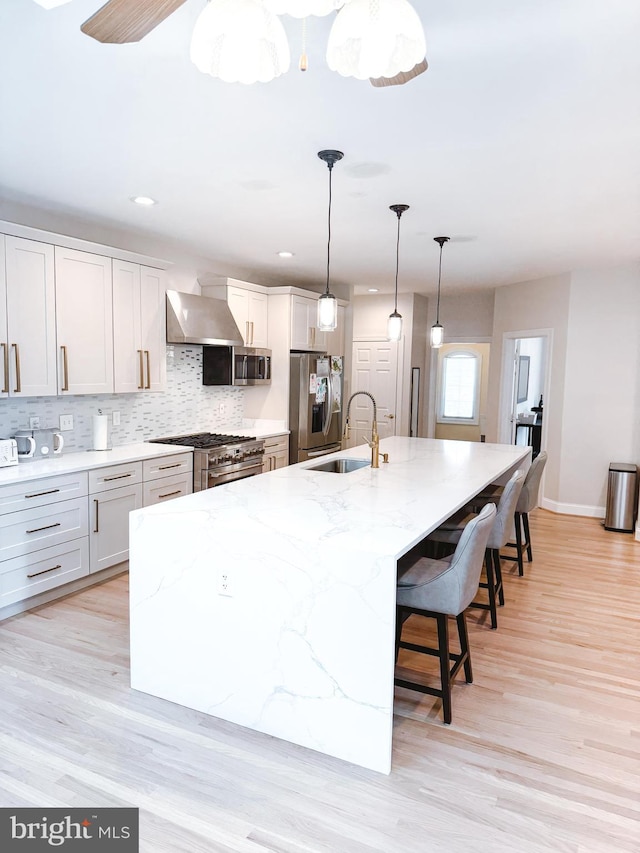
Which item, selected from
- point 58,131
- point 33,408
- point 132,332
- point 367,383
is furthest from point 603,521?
point 58,131

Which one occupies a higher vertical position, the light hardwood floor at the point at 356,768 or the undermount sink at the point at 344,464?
the undermount sink at the point at 344,464

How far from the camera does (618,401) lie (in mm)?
5961

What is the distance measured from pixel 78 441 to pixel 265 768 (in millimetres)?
2992

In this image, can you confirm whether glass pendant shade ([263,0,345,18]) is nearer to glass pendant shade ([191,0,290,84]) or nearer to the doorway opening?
glass pendant shade ([191,0,290,84])

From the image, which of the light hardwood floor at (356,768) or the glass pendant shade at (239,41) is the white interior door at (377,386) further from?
the glass pendant shade at (239,41)

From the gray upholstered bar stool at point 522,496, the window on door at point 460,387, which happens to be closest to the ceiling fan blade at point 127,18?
the gray upholstered bar stool at point 522,496

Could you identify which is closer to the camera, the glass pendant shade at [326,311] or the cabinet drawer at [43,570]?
the glass pendant shade at [326,311]

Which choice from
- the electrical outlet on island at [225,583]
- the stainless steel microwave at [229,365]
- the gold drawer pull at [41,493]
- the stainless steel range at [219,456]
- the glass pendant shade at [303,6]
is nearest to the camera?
the glass pendant shade at [303,6]

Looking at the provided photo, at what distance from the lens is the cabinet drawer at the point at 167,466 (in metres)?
4.30

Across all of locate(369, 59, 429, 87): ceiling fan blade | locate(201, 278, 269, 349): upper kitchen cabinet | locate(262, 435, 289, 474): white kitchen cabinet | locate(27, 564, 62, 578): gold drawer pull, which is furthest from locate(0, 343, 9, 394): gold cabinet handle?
locate(369, 59, 429, 87): ceiling fan blade

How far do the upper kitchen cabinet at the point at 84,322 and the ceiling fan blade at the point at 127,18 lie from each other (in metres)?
2.73

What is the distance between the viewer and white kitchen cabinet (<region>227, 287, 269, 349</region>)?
5.62m

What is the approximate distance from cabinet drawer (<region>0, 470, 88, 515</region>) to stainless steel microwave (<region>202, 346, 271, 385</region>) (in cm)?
199

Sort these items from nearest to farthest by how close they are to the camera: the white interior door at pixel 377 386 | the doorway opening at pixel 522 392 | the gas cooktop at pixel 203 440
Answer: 1. the gas cooktop at pixel 203 440
2. the doorway opening at pixel 522 392
3. the white interior door at pixel 377 386
